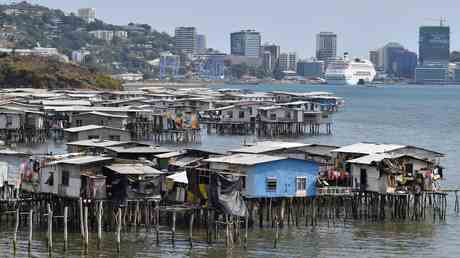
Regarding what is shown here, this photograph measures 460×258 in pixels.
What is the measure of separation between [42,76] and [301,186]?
10756 centimetres

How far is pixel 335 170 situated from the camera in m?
46.9

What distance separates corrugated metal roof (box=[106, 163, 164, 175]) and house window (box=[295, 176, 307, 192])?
5394mm

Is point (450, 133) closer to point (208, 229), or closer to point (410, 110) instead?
point (410, 110)

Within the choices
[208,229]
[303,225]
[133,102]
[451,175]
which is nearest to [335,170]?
[303,225]

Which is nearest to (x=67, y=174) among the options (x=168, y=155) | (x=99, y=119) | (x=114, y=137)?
(x=168, y=155)

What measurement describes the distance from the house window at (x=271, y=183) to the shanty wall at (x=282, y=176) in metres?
0.08

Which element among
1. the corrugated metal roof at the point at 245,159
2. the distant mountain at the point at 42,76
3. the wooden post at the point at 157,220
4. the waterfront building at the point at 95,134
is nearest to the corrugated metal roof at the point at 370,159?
the corrugated metal roof at the point at 245,159

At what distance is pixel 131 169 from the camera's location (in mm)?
40750

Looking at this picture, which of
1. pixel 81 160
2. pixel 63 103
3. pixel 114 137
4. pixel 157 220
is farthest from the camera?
pixel 63 103

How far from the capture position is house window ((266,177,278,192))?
41656 millimetres

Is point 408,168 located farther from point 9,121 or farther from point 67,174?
point 9,121

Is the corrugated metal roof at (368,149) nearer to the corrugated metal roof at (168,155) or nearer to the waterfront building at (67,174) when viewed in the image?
the corrugated metal roof at (168,155)

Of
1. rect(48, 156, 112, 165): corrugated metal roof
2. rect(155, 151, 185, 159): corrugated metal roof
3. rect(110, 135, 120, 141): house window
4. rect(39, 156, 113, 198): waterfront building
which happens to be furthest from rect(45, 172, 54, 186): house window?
rect(110, 135, 120, 141): house window

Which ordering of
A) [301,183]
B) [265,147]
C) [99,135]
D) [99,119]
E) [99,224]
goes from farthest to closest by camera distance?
[99,119] → [99,135] → [265,147] → [301,183] → [99,224]
